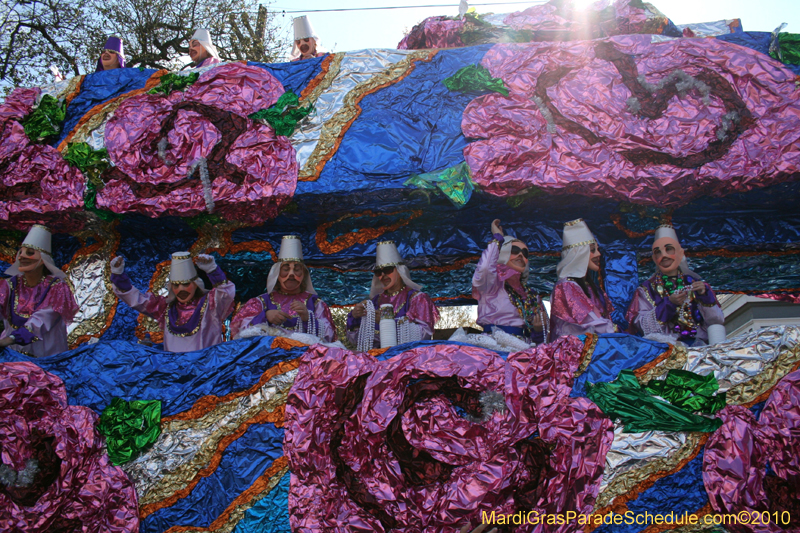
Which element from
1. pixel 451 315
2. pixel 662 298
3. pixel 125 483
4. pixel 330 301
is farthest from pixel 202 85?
pixel 451 315

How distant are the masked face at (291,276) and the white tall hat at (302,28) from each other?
248 cm

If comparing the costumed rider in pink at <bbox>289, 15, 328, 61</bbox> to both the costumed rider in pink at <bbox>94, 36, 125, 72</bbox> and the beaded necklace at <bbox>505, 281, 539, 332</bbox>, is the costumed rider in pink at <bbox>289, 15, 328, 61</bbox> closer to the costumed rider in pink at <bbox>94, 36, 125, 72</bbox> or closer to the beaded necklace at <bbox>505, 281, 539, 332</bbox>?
the costumed rider in pink at <bbox>94, 36, 125, 72</bbox>

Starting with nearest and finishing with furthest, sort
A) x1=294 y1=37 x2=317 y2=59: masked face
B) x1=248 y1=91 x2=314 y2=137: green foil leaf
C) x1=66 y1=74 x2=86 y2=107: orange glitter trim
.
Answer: x1=248 y1=91 x2=314 y2=137: green foil leaf, x1=66 y1=74 x2=86 y2=107: orange glitter trim, x1=294 y1=37 x2=317 y2=59: masked face

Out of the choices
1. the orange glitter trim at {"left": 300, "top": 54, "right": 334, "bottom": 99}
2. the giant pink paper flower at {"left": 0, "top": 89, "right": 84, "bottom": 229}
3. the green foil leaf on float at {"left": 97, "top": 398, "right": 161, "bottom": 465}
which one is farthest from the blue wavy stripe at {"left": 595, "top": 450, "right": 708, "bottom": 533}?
the giant pink paper flower at {"left": 0, "top": 89, "right": 84, "bottom": 229}

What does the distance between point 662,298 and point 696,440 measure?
1.13m

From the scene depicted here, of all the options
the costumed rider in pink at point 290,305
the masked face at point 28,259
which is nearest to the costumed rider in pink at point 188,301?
the costumed rider in pink at point 290,305

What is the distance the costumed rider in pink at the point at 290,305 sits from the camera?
4.37 m

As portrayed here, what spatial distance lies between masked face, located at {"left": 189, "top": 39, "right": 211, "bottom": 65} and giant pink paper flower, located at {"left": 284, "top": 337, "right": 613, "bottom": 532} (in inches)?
136

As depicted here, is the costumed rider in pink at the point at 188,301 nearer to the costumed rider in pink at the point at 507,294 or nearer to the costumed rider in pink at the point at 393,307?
the costumed rider in pink at the point at 393,307

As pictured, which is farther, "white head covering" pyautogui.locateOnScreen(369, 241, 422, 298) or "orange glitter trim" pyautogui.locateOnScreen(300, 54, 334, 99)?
"orange glitter trim" pyautogui.locateOnScreen(300, 54, 334, 99)

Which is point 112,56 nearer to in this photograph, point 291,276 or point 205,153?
point 205,153

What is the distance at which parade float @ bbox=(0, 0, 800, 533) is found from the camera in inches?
132

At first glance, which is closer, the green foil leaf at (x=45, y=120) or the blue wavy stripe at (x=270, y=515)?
the blue wavy stripe at (x=270, y=515)

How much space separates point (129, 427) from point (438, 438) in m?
1.76
